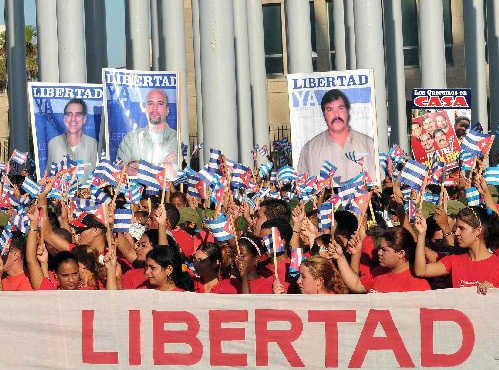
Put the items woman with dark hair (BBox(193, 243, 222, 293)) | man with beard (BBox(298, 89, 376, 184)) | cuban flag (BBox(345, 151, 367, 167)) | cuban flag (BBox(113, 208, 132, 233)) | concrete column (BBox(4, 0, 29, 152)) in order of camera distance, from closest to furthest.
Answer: woman with dark hair (BBox(193, 243, 222, 293))
cuban flag (BBox(113, 208, 132, 233))
cuban flag (BBox(345, 151, 367, 167))
man with beard (BBox(298, 89, 376, 184))
concrete column (BBox(4, 0, 29, 152))

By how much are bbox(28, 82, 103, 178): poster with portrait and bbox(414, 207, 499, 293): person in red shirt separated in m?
13.1

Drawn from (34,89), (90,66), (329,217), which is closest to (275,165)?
(90,66)

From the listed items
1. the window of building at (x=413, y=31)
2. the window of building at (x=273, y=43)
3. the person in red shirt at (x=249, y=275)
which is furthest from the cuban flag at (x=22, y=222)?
the window of building at (x=273, y=43)

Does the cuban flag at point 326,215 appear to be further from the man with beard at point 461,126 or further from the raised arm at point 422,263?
the man with beard at point 461,126

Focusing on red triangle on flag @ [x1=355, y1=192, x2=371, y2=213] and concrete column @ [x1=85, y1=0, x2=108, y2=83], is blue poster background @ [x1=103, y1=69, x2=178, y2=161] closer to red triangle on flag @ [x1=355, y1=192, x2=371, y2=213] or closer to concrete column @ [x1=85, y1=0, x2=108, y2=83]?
red triangle on flag @ [x1=355, y1=192, x2=371, y2=213]

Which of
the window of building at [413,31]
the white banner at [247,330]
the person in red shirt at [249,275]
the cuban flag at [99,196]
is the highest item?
the window of building at [413,31]

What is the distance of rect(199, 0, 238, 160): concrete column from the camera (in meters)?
25.8

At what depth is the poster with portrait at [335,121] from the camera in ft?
70.1

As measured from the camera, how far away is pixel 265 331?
33.5 ft

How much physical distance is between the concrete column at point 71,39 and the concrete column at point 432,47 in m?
10.4

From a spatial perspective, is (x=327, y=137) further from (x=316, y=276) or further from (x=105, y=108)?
(x=316, y=276)

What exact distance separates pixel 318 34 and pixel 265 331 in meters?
54.3

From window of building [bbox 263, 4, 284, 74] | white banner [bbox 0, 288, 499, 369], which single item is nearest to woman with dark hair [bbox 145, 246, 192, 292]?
white banner [bbox 0, 288, 499, 369]

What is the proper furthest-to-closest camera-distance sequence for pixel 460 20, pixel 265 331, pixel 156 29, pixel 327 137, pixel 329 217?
pixel 460 20 < pixel 156 29 < pixel 327 137 < pixel 329 217 < pixel 265 331
